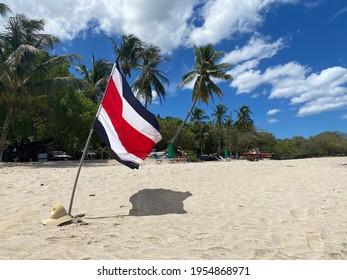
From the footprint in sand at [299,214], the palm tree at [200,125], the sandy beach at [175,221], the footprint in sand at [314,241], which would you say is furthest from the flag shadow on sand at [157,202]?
the palm tree at [200,125]

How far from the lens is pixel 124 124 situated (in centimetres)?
491

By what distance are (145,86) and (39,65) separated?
1193 cm

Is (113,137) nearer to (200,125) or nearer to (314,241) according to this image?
(314,241)

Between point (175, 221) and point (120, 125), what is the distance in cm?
188

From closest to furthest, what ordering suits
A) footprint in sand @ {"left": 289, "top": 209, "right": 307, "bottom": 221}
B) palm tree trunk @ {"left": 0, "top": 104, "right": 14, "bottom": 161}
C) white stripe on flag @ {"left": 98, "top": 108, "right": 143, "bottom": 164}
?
footprint in sand @ {"left": 289, "top": 209, "right": 307, "bottom": 221} → white stripe on flag @ {"left": 98, "top": 108, "right": 143, "bottom": 164} → palm tree trunk @ {"left": 0, "top": 104, "right": 14, "bottom": 161}

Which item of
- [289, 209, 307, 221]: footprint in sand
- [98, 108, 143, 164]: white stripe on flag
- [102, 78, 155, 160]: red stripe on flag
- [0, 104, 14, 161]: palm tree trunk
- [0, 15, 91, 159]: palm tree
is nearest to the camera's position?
[289, 209, 307, 221]: footprint in sand

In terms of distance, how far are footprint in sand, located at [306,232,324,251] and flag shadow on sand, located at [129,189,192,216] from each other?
2010mm

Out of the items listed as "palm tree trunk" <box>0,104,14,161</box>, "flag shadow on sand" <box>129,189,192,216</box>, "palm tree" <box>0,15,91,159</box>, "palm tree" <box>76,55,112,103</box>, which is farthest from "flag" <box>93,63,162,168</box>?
"palm tree" <box>76,55,112,103</box>

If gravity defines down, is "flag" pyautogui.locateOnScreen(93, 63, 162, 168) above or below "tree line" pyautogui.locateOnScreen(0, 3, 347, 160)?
below

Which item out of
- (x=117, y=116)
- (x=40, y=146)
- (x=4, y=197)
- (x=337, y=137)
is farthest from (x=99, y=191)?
(x=337, y=137)

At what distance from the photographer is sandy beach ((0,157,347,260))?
3.14 m

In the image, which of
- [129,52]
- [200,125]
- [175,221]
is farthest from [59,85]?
[200,125]

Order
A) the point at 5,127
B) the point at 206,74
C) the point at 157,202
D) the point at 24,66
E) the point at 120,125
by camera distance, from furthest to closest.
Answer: the point at 206,74 → the point at 5,127 → the point at 24,66 → the point at 157,202 → the point at 120,125

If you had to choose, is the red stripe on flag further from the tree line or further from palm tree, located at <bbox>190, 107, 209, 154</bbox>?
palm tree, located at <bbox>190, 107, 209, 154</bbox>
